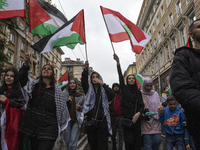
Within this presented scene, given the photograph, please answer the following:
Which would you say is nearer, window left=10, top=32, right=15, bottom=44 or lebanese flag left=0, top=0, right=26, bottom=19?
lebanese flag left=0, top=0, right=26, bottom=19

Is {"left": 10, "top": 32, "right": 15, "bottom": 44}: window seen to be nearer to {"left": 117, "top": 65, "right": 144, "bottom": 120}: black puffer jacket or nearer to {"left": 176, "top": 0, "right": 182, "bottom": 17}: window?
{"left": 176, "top": 0, "right": 182, "bottom": 17}: window

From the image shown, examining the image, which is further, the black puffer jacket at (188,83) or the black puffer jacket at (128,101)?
the black puffer jacket at (128,101)

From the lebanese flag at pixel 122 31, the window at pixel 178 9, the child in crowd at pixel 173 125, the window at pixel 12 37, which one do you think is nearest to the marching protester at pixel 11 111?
the lebanese flag at pixel 122 31

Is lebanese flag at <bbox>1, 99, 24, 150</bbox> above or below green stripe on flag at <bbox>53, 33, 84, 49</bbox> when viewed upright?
below

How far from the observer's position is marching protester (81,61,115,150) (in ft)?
11.3

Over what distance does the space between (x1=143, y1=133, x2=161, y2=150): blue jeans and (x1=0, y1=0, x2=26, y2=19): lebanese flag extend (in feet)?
12.3

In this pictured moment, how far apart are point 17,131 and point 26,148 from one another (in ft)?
1.10

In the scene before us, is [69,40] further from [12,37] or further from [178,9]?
[12,37]

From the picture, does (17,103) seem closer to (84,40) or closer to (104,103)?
(104,103)

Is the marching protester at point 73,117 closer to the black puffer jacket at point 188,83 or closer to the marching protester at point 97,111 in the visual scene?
the marching protester at point 97,111

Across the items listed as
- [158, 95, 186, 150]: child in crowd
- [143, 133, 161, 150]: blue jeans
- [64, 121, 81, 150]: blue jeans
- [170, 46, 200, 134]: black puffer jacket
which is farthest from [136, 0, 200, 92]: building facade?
[170, 46, 200, 134]: black puffer jacket

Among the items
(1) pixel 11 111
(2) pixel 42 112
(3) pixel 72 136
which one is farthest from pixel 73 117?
(2) pixel 42 112

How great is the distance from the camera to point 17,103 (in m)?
3.17

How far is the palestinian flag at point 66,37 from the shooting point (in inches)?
164
